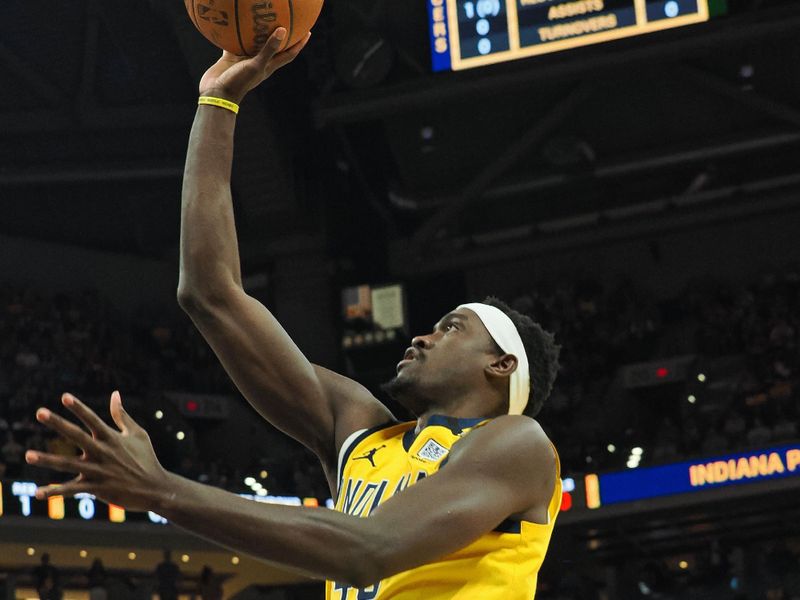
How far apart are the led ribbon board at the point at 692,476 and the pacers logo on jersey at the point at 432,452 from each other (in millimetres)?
14697

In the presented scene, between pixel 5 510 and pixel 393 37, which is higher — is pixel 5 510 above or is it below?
below

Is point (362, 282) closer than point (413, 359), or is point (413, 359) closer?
point (413, 359)

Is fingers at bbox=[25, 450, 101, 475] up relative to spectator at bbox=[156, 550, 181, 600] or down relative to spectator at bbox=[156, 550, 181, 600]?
up

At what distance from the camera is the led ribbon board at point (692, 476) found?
56.3 ft

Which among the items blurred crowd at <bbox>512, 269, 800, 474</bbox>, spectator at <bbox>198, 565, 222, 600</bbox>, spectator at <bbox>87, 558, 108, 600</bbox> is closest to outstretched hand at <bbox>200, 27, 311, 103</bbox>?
spectator at <bbox>87, 558, 108, 600</bbox>

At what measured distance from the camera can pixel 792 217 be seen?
938 inches

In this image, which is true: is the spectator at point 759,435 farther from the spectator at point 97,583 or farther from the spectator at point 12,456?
the spectator at point 12,456

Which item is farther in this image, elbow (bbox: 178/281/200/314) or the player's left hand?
elbow (bbox: 178/281/200/314)

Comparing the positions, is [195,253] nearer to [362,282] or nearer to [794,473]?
[794,473]

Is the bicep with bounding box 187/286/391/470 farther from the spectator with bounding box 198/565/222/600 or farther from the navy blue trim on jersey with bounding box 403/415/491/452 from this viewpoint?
the spectator with bounding box 198/565/222/600

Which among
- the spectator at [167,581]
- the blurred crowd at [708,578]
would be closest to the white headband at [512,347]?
the blurred crowd at [708,578]

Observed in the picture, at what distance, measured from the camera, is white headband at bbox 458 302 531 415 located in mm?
3480

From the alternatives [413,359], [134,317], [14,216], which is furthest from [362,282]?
[413,359]

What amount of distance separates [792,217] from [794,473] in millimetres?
7760
